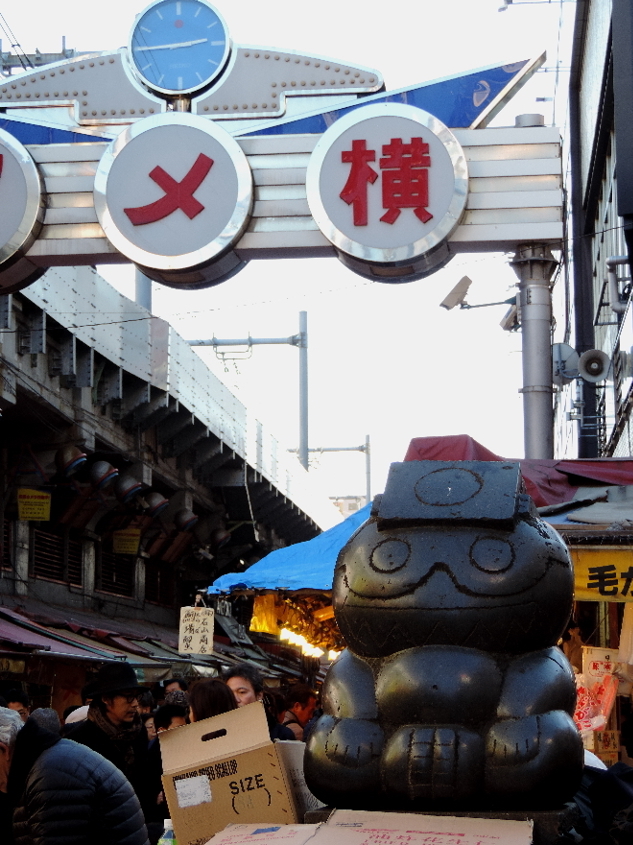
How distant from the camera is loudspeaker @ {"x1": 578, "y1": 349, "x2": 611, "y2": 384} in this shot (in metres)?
17.2

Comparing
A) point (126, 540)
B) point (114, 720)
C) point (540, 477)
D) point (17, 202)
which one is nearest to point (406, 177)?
point (540, 477)

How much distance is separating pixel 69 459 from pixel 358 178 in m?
10.5

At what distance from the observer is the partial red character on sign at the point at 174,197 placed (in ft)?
36.9

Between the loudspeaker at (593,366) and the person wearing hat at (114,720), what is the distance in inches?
470

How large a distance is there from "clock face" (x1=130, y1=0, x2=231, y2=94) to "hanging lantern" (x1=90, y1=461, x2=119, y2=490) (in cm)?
1069

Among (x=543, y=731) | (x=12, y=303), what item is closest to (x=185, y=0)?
(x=12, y=303)

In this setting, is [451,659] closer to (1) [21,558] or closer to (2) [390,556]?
(2) [390,556]

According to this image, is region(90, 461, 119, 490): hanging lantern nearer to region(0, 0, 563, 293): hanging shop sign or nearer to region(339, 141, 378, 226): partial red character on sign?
region(0, 0, 563, 293): hanging shop sign

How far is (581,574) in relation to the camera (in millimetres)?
7855

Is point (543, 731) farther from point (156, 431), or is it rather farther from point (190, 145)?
point (156, 431)

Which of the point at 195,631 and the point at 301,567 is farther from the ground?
the point at 301,567

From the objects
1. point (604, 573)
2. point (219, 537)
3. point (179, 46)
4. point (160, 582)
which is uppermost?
point (179, 46)

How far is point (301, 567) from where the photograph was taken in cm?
1109

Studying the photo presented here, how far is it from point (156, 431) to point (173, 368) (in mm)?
2188
